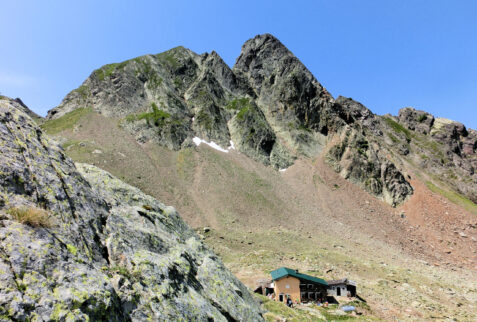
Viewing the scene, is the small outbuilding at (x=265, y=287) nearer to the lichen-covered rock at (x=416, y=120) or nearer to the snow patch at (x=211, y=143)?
the snow patch at (x=211, y=143)

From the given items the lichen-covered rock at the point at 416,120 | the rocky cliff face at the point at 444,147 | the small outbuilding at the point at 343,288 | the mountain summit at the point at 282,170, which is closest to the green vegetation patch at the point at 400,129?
the rocky cliff face at the point at 444,147

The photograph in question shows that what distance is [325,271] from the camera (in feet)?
130

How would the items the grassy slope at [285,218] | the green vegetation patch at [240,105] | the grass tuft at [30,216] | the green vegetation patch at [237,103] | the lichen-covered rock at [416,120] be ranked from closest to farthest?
the grass tuft at [30,216] < the grassy slope at [285,218] < the green vegetation patch at [240,105] < the green vegetation patch at [237,103] < the lichen-covered rock at [416,120]

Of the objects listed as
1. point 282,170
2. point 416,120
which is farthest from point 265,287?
point 416,120

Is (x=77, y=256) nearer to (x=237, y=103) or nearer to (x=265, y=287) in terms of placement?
(x=265, y=287)

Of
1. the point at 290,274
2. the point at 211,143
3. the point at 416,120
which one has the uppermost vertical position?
the point at 416,120

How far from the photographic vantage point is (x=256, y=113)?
91375mm

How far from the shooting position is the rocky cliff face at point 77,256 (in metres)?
6.42

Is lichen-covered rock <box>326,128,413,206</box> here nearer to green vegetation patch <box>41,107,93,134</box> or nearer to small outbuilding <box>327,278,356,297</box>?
small outbuilding <box>327,278,356,297</box>

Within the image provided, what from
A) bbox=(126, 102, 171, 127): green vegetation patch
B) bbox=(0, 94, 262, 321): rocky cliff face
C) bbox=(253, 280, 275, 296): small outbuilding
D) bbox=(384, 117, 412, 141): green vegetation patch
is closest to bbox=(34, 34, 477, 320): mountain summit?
bbox=(126, 102, 171, 127): green vegetation patch

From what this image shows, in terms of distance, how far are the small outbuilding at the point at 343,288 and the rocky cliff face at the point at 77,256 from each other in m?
22.2

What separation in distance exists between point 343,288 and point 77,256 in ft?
104

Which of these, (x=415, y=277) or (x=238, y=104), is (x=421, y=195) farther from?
(x=238, y=104)

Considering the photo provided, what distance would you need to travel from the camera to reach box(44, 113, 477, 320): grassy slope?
→ 3722 cm
